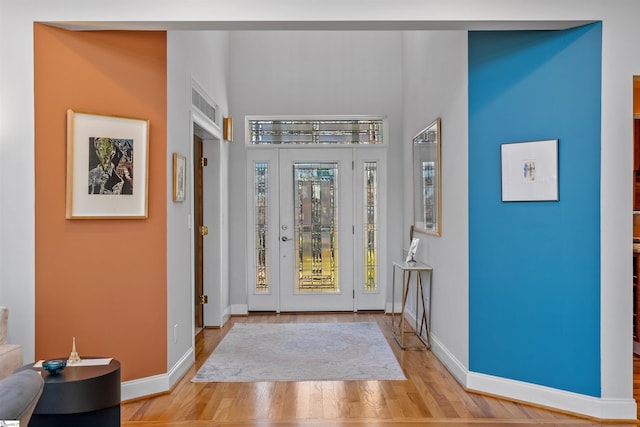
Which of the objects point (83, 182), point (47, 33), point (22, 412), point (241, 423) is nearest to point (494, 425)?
point (241, 423)

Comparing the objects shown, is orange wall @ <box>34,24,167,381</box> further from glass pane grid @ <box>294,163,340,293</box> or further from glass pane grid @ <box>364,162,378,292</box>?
glass pane grid @ <box>364,162,378,292</box>

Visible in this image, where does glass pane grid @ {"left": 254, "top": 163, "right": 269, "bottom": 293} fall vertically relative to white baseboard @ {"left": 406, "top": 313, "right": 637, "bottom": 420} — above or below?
above

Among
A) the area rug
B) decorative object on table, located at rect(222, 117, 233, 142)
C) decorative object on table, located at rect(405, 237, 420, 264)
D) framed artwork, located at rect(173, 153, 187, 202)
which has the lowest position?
the area rug

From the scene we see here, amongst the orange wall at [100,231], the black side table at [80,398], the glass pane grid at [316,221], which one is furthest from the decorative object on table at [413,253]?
the black side table at [80,398]

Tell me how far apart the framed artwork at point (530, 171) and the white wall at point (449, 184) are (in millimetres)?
333

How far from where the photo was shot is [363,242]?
6.63 metres

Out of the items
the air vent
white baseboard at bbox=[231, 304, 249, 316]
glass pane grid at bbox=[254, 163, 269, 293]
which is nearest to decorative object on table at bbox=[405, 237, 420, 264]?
glass pane grid at bbox=[254, 163, 269, 293]

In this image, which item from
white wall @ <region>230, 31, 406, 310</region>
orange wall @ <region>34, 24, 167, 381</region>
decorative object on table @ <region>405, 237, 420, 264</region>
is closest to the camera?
orange wall @ <region>34, 24, 167, 381</region>

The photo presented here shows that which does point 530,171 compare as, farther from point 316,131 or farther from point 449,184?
point 316,131

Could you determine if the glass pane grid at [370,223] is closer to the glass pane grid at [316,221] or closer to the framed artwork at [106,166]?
the glass pane grid at [316,221]

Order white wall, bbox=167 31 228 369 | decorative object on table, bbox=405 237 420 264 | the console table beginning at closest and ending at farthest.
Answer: white wall, bbox=167 31 228 369, the console table, decorative object on table, bbox=405 237 420 264

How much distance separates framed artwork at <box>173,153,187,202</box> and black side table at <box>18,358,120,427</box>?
4.60 ft

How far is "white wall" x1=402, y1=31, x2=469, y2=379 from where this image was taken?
3902mm

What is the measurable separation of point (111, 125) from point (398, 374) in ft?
8.97
